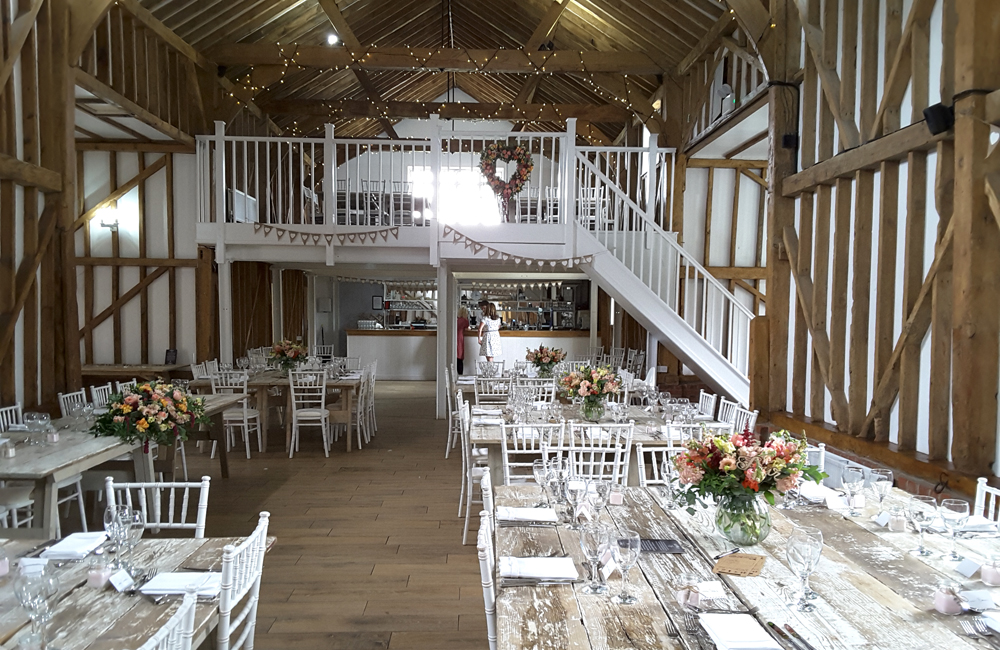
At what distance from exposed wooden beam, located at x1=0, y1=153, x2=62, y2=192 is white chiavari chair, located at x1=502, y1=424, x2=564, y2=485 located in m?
4.71

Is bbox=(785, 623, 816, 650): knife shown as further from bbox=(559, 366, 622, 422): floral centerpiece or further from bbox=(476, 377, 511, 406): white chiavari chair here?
bbox=(476, 377, 511, 406): white chiavari chair

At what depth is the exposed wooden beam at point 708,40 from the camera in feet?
26.8

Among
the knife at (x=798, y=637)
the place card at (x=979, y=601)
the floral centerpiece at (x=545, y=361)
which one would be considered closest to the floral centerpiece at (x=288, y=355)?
the floral centerpiece at (x=545, y=361)

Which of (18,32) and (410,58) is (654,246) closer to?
(410,58)

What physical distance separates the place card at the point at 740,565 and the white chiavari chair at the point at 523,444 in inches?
70.5

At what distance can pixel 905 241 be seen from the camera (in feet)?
15.2

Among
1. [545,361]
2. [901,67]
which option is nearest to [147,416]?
[545,361]

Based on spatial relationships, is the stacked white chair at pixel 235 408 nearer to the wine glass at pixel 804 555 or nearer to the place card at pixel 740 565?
the place card at pixel 740 565

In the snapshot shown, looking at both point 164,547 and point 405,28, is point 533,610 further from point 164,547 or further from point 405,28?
point 405,28

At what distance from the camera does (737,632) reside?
1.83 meters

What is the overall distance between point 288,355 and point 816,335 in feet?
19.8

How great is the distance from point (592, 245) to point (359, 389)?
3384 millimetres

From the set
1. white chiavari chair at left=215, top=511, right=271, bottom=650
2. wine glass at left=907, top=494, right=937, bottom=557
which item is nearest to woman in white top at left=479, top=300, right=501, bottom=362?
wine glass at left=907, top=494, right=937, bottom=557

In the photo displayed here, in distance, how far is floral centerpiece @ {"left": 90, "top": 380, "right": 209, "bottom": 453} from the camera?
4.43m
